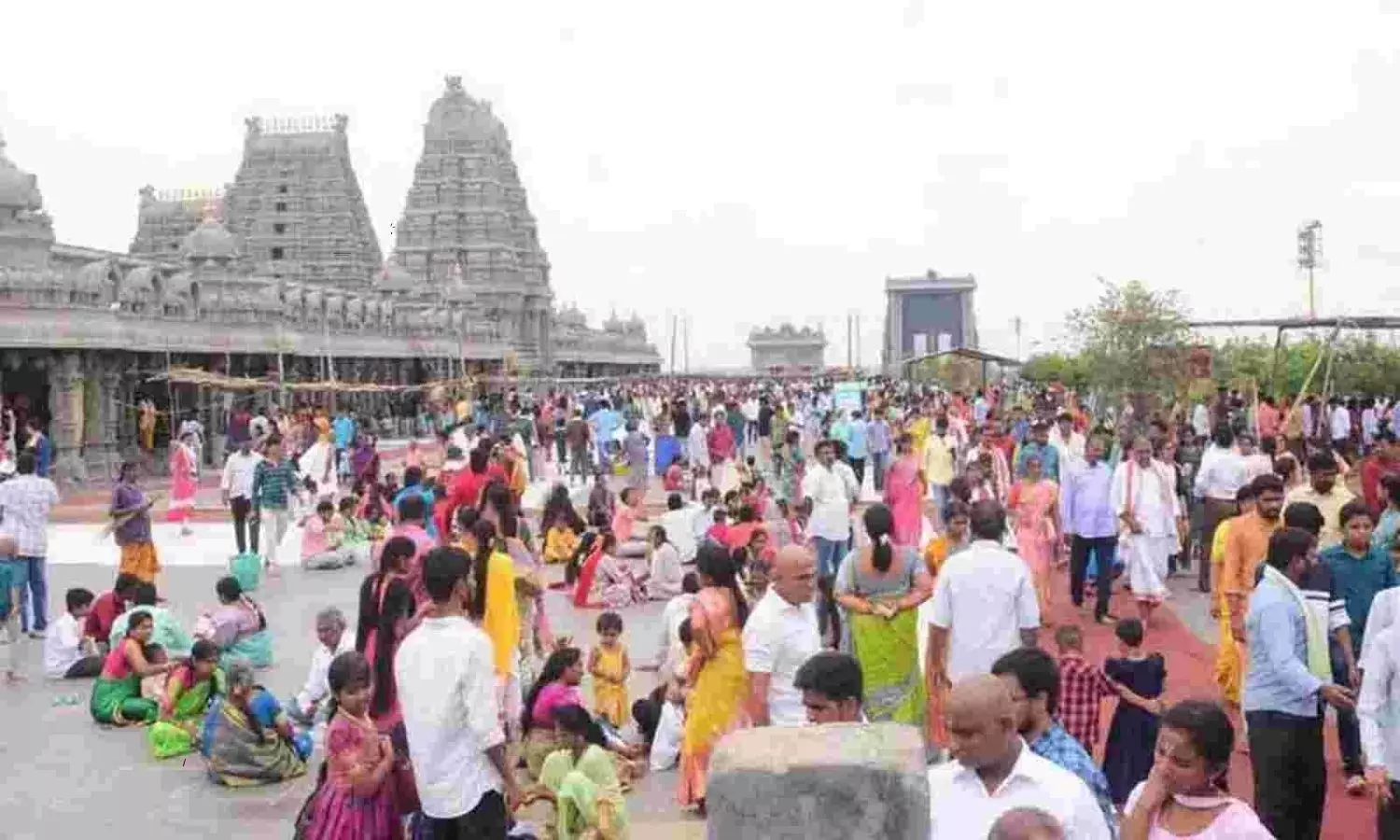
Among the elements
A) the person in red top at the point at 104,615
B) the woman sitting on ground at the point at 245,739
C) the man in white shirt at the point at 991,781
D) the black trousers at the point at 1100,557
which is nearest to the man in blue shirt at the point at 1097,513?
the black trousers at the point at 1100,557

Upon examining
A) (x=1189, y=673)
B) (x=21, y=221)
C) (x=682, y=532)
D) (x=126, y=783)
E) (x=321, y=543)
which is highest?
(x=21, y=221)

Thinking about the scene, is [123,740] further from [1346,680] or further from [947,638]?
[1346,680]

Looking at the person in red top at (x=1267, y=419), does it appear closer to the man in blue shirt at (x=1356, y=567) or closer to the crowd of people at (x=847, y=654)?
the crowd of people at (x=847, y=654)

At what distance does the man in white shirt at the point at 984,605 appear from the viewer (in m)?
5.89

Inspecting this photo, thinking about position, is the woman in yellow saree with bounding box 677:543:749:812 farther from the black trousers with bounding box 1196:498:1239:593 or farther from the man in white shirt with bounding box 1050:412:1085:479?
the man in white shirt with bounding box 1050:412:1085:479

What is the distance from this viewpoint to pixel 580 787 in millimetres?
5969

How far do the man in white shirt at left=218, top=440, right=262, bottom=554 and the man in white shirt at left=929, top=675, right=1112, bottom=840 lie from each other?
12862 millimetres

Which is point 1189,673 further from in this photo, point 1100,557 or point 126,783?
point 126,783

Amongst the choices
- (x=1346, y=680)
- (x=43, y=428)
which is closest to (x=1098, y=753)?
(x=1346, y=680)

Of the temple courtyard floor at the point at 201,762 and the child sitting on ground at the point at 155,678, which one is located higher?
the child sitting on ground at the point at 155,678

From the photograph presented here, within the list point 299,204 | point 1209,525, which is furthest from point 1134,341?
point 299,204

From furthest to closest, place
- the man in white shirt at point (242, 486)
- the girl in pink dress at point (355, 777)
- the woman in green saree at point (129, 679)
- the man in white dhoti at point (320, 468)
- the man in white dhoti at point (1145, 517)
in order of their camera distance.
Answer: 1. the man in white dhoti at point (320, 468)
2. the man in white shirt at point (242, 486)
3. the man in white dhoti at point (1145, 517)
4. the woman in green saree at point (129, 679)
5. the girl in pink dress at point (355, 777)

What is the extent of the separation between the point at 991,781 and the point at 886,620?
9.54ft

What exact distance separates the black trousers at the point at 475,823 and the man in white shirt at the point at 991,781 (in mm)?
1987
